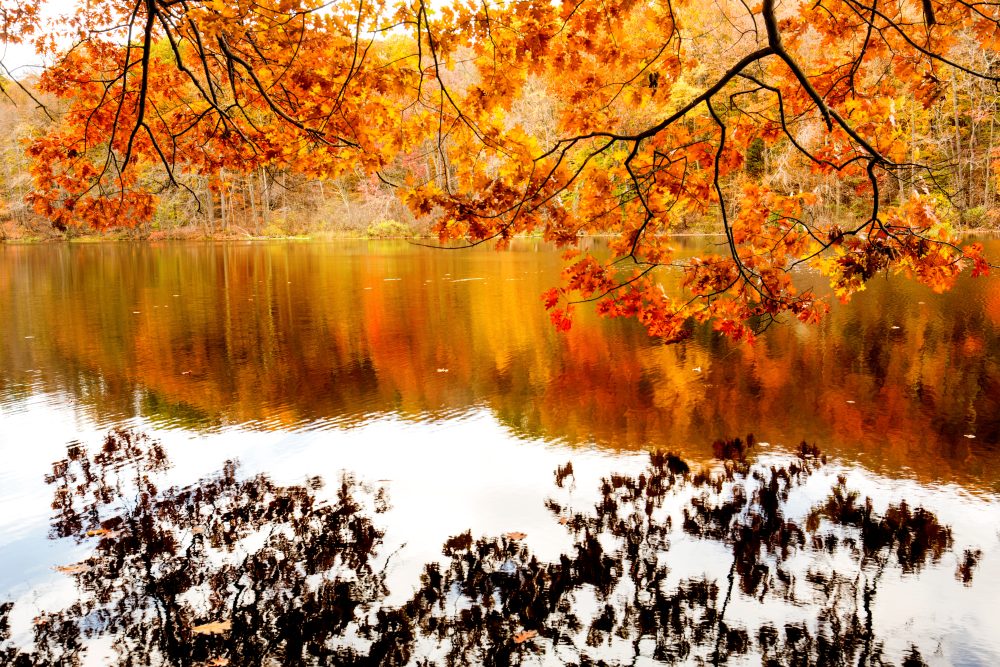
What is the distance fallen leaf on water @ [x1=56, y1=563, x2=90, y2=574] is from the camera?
3555 millimetres

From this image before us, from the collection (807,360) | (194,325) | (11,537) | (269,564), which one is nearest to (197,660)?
(269,564)

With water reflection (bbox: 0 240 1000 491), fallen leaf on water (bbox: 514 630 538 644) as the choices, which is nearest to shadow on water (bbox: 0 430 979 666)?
fallen leaf on water (bbox: 514 630 538 644)

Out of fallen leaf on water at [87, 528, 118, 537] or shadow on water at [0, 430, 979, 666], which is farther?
fallen leaf on water at [87, 528, 118, 537]

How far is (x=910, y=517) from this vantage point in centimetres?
395

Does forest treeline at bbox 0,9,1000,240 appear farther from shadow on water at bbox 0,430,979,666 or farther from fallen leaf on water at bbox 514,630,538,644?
fallen leaf on water at bbox 514,630,538,644

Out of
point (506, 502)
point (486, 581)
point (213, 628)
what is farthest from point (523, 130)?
point (213, 628)

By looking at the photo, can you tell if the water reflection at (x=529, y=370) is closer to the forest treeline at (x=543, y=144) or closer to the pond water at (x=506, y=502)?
the pond water at (x=506, y=502)

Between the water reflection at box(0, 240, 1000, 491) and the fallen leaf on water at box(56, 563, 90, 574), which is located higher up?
the water reflection at box(0, 240, 1000, 491)

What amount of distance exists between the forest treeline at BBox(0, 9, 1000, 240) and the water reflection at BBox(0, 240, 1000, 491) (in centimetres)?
567

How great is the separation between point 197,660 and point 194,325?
938cm

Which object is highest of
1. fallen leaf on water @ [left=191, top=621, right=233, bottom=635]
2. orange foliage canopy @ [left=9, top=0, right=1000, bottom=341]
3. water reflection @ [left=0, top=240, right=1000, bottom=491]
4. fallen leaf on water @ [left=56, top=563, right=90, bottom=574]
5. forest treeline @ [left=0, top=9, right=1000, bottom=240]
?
forest treeline @ [left=0, top=9, right=1000, bottom=240]

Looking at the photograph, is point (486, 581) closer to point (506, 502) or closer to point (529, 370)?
point (506, 502)

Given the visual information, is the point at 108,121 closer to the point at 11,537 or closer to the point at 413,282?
the point at 11,537

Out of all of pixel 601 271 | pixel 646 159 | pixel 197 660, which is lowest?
pixel 197 660
